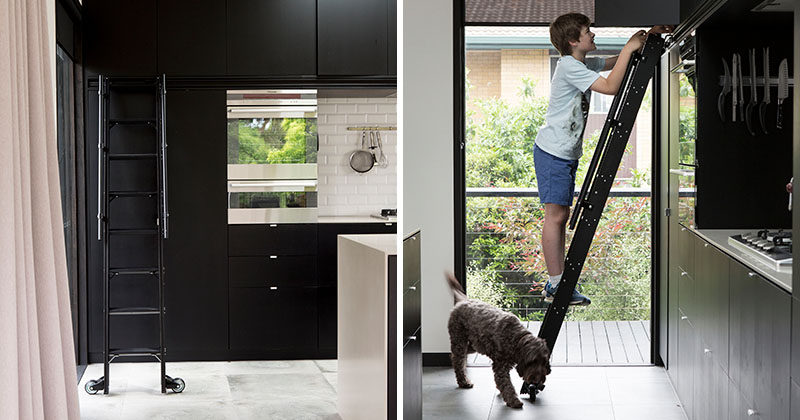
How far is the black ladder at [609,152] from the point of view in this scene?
7.50 feet

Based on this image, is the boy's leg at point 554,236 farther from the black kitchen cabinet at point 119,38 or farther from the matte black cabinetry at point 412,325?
the black kitchen cabinet at point 119,38

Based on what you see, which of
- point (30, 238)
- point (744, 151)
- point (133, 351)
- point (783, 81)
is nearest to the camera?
point (783, 81)

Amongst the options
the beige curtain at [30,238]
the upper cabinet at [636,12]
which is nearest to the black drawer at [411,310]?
the upper cabinet at [636,12]

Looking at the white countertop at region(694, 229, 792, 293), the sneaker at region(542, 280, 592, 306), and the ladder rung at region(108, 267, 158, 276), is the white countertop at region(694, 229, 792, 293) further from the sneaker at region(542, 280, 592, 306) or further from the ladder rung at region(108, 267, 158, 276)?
the ladder rung at region(108, 267, 158, 276)

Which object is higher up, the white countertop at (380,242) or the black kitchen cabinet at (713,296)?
the white countertop at (380,242)

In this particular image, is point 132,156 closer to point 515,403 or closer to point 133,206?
point 133,206

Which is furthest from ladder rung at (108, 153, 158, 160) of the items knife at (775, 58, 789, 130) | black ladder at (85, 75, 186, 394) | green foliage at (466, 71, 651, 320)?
knife at (775, 58, 789, 130)

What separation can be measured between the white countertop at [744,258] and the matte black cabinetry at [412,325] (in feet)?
3.05

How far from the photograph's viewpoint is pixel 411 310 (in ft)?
8.13

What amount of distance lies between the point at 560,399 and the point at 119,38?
162 inches

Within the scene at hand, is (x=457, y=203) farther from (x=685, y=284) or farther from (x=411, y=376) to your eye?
(x=685, y=284)

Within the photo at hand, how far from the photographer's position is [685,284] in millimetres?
2725

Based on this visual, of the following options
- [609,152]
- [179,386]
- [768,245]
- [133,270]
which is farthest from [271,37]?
[768,245]

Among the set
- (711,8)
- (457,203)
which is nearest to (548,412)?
(457,203)
